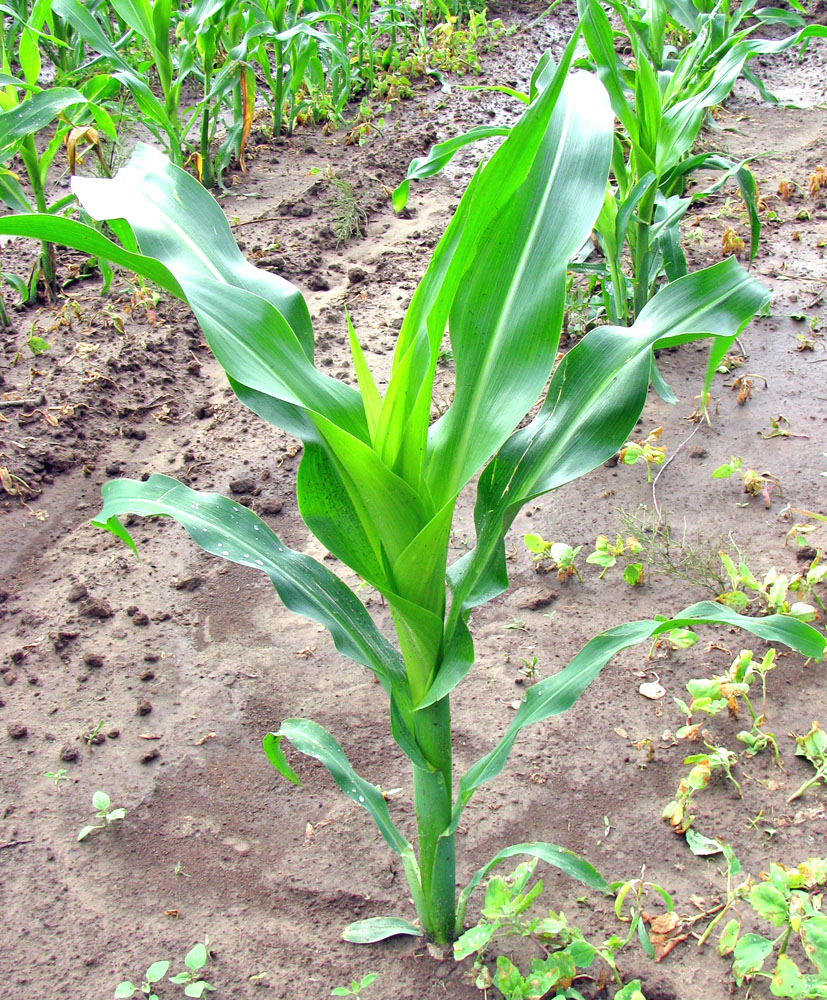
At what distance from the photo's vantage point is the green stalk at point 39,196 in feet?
9.74

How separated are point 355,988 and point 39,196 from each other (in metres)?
2.84

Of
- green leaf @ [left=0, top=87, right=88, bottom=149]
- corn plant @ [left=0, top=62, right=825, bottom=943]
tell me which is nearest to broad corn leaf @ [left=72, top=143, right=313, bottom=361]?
corn plant @ [left=0, top=62, right=825, bottom=943]

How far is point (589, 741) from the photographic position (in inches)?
65.1

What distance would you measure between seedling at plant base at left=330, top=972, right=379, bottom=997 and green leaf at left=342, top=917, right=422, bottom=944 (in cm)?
5

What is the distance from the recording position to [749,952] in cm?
114

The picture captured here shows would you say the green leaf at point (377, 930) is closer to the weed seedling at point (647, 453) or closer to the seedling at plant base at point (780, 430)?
the weed seedling at point (647, 453)

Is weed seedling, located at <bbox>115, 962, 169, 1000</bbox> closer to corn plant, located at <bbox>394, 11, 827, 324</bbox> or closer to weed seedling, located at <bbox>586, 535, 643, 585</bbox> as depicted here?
weed seedling, located at <bbox>586, 535, 643, 585</bbox>

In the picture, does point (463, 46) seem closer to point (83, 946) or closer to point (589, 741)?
point (589, 741)

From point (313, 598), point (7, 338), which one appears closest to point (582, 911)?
point (313, 598)

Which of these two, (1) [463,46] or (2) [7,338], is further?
(1) [463,46]

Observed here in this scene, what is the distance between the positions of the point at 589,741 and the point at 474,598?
0.71 metres

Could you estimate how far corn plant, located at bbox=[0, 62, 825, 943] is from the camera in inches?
39.0

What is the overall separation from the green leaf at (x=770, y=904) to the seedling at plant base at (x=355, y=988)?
57cm

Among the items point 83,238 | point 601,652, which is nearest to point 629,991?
point 601,652
